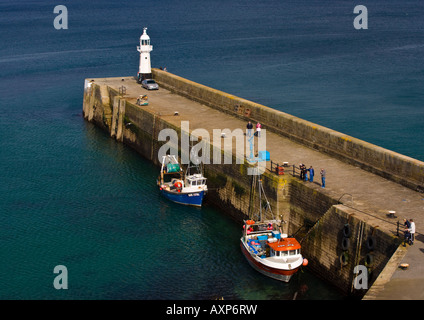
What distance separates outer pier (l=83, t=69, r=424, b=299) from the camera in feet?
92.9

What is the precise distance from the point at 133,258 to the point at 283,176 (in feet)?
32.7

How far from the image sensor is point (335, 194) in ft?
109

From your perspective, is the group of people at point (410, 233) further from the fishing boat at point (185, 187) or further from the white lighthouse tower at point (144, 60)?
the white lighthouse tower at point (144, 60)

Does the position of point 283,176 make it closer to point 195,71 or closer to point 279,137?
point 279,137

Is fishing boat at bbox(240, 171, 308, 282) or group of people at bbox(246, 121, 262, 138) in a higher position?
group of people at bbox(246, 121, 262, 138)

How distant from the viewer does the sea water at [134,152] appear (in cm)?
3375

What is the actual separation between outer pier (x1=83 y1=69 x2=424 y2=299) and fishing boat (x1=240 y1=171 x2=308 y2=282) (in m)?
1.20

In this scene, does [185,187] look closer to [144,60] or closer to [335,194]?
[335,194]

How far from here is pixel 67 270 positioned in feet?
113

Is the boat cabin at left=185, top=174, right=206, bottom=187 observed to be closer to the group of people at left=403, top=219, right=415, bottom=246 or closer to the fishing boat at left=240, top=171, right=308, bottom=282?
the fishing boat at left=240, top=171, right=308, bottom=282

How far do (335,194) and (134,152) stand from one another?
27065 mm

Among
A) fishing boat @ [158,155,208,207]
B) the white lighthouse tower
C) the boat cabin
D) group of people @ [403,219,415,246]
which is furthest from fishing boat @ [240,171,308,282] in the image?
the white lighthouse tower

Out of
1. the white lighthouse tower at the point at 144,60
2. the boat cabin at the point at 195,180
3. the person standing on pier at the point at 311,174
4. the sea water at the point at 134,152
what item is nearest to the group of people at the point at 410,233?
the sea water at the point at 134,152

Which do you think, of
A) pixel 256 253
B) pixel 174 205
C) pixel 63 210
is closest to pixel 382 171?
pixel 256 253
